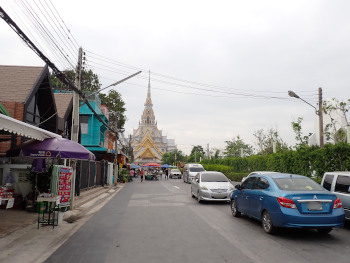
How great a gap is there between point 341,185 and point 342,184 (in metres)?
0.05

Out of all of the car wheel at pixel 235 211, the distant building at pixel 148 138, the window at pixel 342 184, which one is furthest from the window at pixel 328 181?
the distant building at pixel 148 138

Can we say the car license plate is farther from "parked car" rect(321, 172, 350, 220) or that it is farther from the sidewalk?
the sidewalk

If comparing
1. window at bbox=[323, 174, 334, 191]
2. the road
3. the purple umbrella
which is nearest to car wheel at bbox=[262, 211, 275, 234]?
the road

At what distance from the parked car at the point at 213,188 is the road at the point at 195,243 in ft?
13.2

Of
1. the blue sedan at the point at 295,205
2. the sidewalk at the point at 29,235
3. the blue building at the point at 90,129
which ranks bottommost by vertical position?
the sidewalk at the point at 29,235

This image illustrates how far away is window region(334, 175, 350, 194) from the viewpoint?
8109 millimetres

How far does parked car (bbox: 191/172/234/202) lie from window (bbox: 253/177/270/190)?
467 cm

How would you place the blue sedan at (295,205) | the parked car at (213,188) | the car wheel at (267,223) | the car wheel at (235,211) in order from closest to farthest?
1. the blue sedan at (295,205)
2. the car wheel at (267,223)
3. the car wheel at (235,211)
4. the parked car at (213,188)

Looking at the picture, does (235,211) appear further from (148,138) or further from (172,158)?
(148,138)

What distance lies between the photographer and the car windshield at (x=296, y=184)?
722cm

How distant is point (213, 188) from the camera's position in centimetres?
1370

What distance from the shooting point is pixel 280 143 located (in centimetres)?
4022

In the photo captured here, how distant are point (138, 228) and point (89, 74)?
34.3 m

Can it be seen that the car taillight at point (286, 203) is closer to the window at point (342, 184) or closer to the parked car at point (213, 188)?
the window at point (342, 184)
